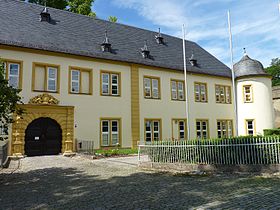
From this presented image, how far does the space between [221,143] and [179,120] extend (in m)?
13.3

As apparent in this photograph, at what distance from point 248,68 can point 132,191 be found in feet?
80.0

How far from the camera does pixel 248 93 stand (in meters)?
27.9

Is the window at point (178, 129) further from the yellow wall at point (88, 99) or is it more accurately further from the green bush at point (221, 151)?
the green bush at point (221, 151)

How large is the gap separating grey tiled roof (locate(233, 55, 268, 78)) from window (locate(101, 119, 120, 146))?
14.8m

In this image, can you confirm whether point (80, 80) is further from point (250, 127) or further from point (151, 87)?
point (250, 127)

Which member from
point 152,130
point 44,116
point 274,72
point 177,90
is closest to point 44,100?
point 44,116

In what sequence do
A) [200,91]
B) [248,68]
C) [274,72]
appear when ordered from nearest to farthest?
1. [200,91]
2. [248,68]
3. [274,72]

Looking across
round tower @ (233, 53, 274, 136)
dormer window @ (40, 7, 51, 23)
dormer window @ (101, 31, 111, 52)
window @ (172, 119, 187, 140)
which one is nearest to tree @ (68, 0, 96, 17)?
dormer window @ (40, 7, 51, 23)

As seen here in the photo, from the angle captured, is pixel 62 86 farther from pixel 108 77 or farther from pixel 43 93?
pixel 108 77

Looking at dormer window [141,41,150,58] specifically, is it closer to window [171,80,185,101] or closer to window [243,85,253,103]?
window [171,80,185,101]

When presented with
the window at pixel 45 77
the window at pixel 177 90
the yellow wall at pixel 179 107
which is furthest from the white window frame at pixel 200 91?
the window at pixel 45 77

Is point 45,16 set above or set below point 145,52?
above

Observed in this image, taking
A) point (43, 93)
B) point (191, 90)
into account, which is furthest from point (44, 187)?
point (191, 90)

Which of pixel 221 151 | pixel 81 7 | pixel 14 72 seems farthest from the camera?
pixel 81 7
